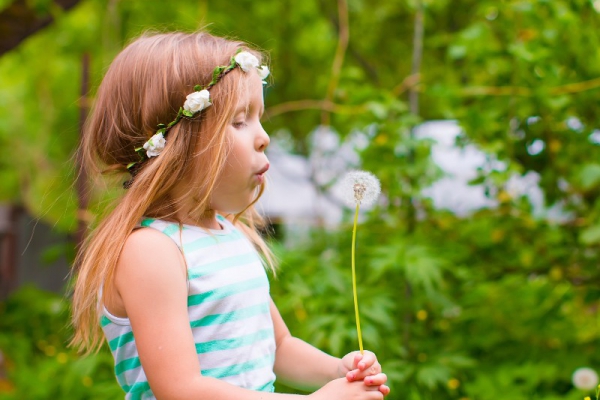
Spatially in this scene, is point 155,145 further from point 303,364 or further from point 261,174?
point 303,364

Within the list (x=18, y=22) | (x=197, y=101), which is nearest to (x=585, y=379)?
(x=197, y=101)

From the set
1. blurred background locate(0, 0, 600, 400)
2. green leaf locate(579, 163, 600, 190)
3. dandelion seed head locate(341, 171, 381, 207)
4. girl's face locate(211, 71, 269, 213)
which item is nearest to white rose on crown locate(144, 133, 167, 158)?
girl's face locate(211, 71, 269, 213)

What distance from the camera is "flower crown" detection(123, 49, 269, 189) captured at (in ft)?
4.03

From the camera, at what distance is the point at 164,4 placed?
193 inches

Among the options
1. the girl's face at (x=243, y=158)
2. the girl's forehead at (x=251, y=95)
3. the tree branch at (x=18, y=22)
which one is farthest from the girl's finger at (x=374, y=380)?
the tree branch at (x=18, y=22)

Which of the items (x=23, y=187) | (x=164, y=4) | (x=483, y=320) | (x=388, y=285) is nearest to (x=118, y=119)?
(x=388, y=285)

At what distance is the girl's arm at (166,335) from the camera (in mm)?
1104

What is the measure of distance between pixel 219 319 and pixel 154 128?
38 cm

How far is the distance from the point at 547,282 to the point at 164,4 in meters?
3.37

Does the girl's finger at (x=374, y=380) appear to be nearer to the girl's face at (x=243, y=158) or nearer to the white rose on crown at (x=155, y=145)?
the girl's face at (x=243, y=158)

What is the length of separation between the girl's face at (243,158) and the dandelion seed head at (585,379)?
170 cm

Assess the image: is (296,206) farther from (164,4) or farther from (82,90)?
(82,90)

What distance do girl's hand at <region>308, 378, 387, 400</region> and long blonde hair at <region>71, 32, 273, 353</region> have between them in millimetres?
401

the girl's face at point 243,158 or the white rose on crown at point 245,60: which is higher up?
the white rose on crown at point 245,60
